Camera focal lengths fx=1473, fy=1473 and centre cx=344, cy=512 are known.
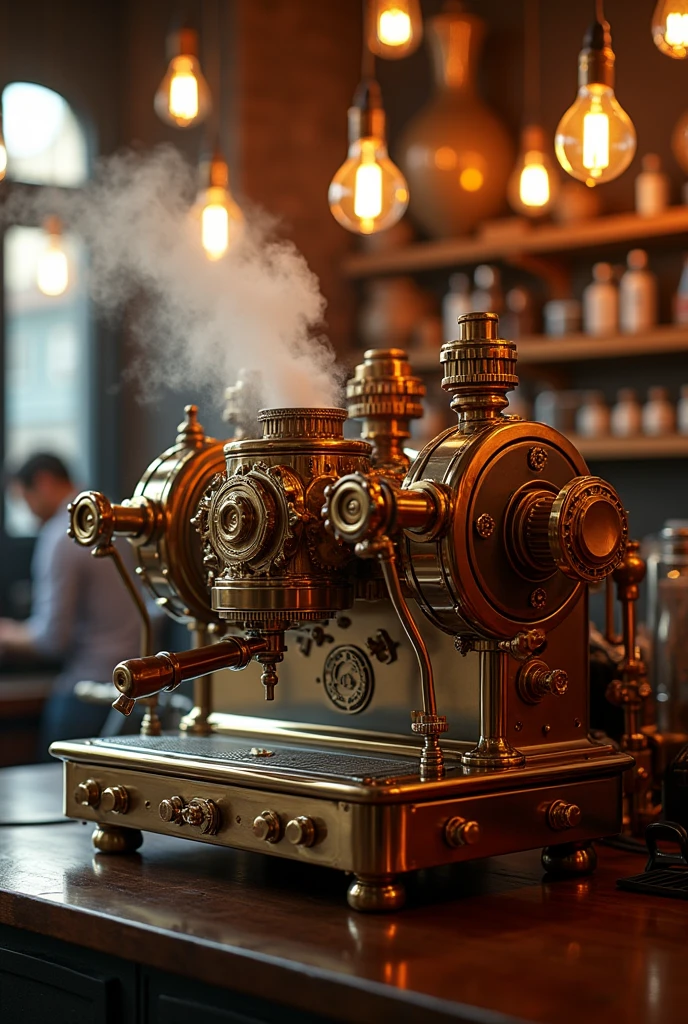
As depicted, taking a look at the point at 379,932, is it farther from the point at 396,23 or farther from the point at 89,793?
the point at 396,23

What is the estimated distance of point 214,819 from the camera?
1.46 m

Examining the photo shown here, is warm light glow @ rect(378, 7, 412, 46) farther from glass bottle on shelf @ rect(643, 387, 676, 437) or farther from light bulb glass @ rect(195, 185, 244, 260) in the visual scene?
glass bottle on shelf @ rect(643, 387, 676, 437)

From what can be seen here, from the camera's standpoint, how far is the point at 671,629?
178 cm

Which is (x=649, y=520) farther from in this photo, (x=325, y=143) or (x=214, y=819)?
(x=214, y=819)

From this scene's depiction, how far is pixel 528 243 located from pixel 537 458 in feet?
10.5

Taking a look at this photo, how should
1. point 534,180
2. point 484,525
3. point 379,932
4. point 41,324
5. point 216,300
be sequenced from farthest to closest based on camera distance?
point 41,324 < point 534,180 < point 216,300 < point 484,525 < point 379,932

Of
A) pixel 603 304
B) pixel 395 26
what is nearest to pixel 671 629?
pixel 395 26

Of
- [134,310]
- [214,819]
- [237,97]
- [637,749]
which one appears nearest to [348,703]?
[214,819]

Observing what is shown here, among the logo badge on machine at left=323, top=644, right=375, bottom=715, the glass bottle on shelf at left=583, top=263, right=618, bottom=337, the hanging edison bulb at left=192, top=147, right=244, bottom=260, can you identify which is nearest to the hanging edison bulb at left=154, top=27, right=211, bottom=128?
the hanging edison bulb at left=192, top=147, right=244, bottom=260

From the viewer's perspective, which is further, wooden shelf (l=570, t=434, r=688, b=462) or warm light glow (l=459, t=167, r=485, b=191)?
warm light glow (l=459, t=167, r=485, b=191)

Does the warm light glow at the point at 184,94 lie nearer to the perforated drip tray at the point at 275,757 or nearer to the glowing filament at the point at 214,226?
the glowing filament at the point at 214,226

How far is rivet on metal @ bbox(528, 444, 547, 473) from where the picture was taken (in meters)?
1.44

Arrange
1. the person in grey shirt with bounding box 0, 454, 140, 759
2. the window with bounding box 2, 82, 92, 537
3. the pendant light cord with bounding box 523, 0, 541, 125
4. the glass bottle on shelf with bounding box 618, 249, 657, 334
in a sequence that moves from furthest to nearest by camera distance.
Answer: the window with bounding box 2, 82, 92, 537
the pendant light cord with bounding box 523, 0, 541, 125
the person in grey shirt with bounding box 0, 454, 140, 759
the glass bottle on shelf with bounding box 618, 249, 657, 334

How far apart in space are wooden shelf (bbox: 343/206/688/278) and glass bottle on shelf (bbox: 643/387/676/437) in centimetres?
47
